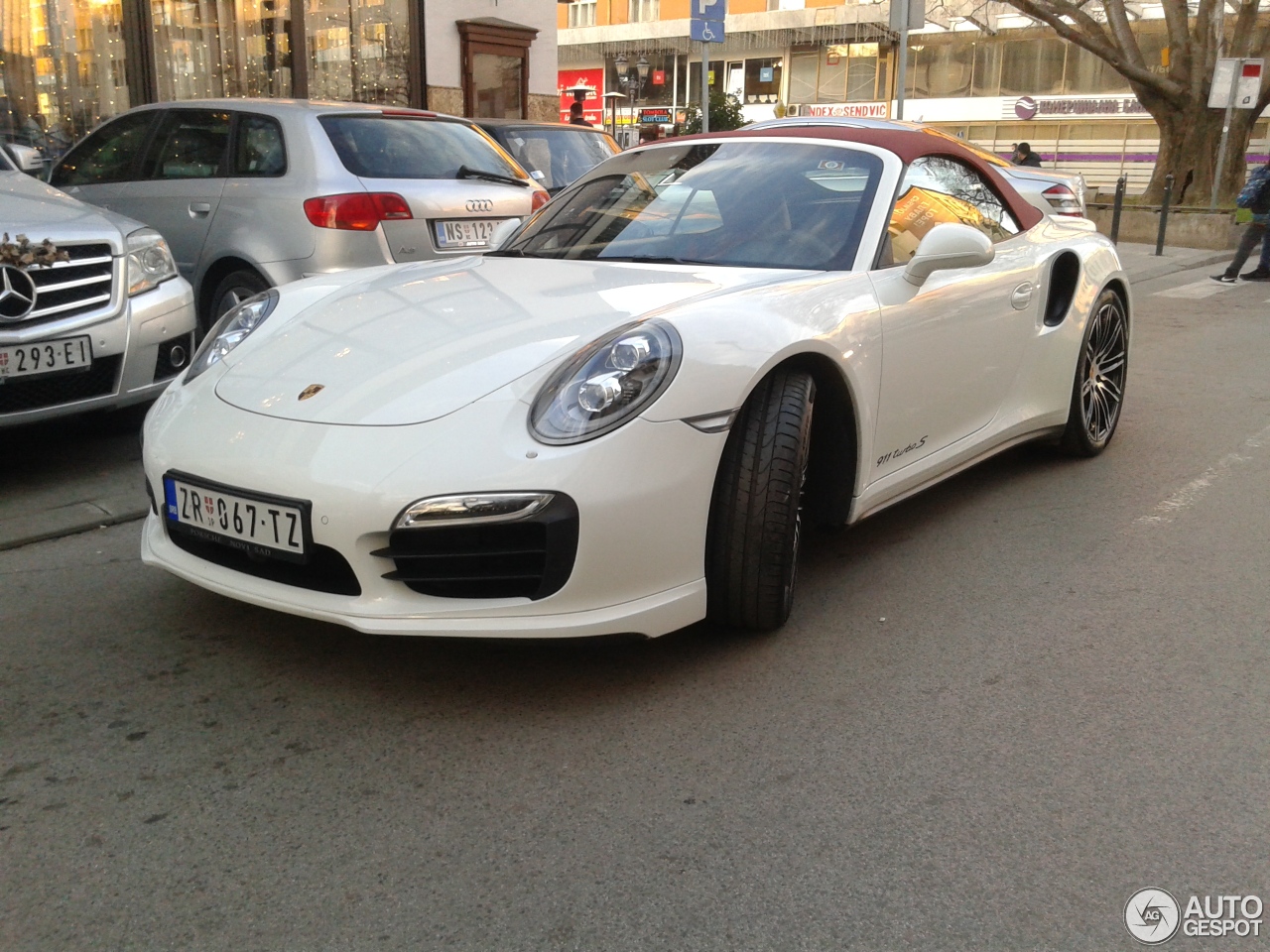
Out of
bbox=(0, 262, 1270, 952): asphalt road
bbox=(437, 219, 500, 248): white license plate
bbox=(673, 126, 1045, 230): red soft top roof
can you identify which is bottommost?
bbox=(0, 262, 1270, 952): asphalt road

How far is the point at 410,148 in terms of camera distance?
6484mm

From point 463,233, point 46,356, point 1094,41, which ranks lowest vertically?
point 46,356

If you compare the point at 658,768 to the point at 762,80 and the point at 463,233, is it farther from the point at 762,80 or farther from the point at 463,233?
the point at 762,80

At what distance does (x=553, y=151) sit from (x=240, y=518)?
7202 mm

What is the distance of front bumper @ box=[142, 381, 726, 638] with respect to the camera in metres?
2.66

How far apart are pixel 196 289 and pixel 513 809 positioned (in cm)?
467

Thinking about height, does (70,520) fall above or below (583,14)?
below

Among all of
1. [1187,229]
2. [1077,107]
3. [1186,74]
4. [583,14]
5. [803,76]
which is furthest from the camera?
[583,14]

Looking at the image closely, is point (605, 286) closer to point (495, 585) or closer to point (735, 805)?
point (495, 585)

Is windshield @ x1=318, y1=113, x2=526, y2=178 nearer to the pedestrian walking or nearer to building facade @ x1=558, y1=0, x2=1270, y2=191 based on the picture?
the pedestrian walking

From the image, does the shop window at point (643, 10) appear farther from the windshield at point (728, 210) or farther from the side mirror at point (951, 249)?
the side mirror at point (951, 249)

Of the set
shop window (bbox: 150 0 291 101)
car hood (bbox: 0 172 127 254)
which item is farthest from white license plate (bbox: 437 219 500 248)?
shop window (bbox: 150 0 291 101)

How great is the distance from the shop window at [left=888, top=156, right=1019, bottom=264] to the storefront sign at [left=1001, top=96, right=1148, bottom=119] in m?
36.0

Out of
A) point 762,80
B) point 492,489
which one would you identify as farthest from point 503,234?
point 762,80
